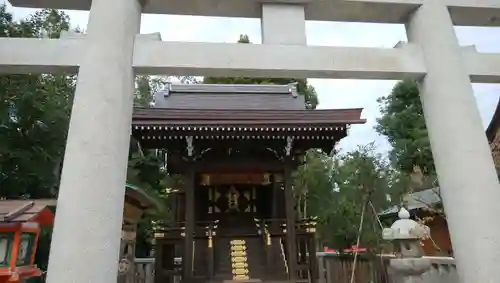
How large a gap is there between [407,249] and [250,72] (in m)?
3.34

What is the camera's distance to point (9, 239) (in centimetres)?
304

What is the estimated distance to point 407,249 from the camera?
4.66 m

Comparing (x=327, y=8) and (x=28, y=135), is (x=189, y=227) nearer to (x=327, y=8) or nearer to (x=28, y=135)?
(x=327, y=8)

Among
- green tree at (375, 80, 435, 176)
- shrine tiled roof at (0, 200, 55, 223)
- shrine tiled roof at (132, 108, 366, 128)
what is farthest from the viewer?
green tree at (375, 80, 435, 176)

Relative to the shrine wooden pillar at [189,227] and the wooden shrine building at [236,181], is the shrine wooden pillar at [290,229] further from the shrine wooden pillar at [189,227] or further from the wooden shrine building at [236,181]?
the shrine wooden pillar at [189,227]

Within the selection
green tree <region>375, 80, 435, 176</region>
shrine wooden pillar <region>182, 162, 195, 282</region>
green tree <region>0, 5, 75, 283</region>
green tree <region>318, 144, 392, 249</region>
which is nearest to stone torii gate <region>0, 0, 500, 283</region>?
shrine wooden pillar <region>182, 162, 195, 282</region>

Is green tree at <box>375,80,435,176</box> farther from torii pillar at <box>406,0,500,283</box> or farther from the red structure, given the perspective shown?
the red structure

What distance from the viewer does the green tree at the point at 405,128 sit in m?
18.0

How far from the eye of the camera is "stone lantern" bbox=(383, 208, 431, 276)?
14.5 feet

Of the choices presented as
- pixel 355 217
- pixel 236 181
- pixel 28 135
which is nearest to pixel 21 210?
pixel 236 181

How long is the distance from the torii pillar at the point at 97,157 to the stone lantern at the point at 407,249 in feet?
11.7

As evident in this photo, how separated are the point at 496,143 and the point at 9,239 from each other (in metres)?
8.90

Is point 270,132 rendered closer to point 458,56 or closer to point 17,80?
point 458,56

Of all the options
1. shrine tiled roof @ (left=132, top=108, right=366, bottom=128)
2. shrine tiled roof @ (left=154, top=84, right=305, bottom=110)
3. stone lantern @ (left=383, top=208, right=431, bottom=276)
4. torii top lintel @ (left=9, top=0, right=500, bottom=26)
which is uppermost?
shrine tiled roof @ (left=154, top=84, right=305, bottom=110)
